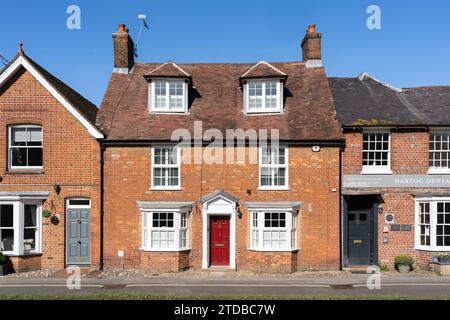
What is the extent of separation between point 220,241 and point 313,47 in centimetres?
1117

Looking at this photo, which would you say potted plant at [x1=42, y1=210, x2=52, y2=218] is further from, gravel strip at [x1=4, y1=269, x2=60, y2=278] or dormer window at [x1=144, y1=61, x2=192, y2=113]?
dormer window at [x1=144, y1=61, x2=192, y2=113]

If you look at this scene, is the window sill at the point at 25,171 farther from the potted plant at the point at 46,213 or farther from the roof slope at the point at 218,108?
the roof slope at the point at 218,108

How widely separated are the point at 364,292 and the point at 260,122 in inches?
341

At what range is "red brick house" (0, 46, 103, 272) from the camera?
1828 cm

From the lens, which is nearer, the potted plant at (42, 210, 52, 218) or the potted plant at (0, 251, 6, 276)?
the potted plant at (0, 251, 6, 276)

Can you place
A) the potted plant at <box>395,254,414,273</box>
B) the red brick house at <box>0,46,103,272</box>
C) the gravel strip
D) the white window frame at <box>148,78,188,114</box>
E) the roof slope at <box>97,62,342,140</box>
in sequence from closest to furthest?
1. the gravel strip
2. the potted plant at <box>395,254,414,273</box>
3. the red brick house at <box>0,46,103,272</box>
4. the roof slope at <box>97,62,342,140</box>
5. the white window frame at <box>148,78,188,114</box>

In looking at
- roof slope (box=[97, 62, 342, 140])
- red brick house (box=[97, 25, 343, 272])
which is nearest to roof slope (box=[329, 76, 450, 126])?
roof slope (box=[97, 62, 342, 140])

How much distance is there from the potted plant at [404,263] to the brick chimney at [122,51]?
52.3 ft

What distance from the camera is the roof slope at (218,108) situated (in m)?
18.8

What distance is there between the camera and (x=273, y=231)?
17906 millimetres

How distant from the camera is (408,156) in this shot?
18609 mm

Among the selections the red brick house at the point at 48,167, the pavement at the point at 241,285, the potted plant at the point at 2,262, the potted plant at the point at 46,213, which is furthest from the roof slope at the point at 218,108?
the potted plant at the point at 2,262

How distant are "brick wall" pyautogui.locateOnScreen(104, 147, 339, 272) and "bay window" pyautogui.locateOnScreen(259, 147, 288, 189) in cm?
28

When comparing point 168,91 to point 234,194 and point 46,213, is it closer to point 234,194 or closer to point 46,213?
point 234,194
